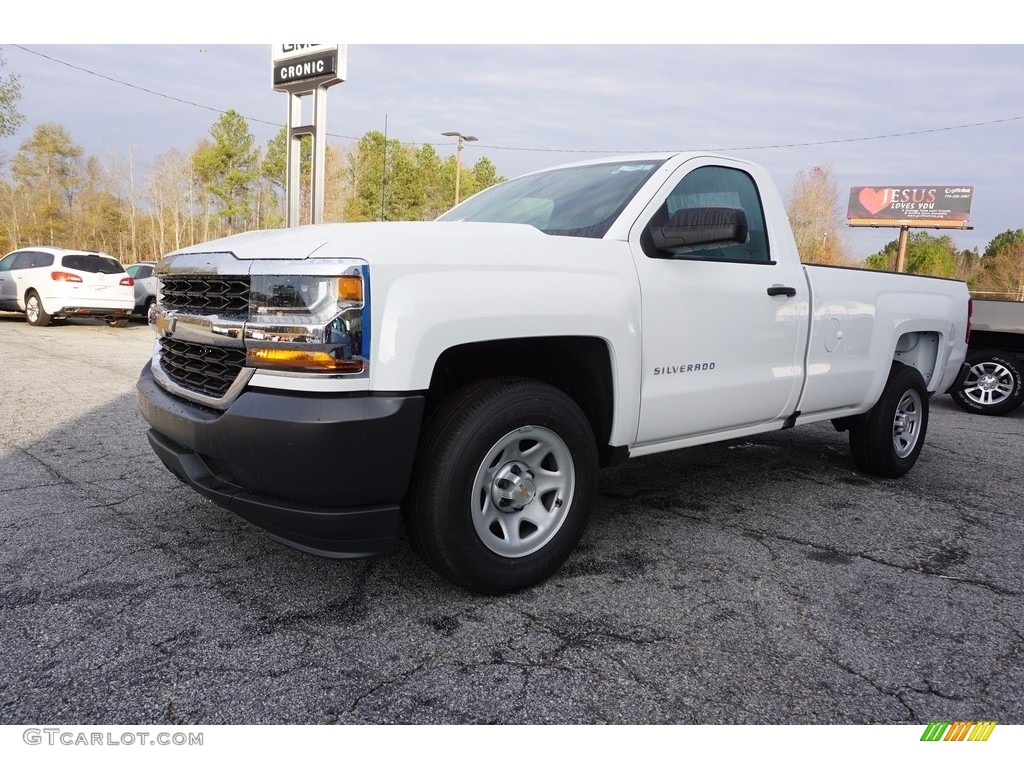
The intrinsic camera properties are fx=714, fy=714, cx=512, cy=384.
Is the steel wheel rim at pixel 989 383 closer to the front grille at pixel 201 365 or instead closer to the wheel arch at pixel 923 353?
the wheel arch at pixel 923 353

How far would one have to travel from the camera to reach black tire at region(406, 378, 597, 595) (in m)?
2.56

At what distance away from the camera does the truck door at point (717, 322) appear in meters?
3.18

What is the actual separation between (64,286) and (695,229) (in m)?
14.6

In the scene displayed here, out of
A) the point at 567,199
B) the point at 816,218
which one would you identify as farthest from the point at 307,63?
the point at 816,218

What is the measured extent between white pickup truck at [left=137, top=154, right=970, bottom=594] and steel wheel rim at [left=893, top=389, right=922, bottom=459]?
1333 millimetres

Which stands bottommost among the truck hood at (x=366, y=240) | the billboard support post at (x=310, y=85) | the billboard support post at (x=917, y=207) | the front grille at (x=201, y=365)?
the front grille at (x=201, y=365)

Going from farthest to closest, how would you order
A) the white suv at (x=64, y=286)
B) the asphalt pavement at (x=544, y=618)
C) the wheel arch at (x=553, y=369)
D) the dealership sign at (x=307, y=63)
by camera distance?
the white suv at (x=64, y=286), the dealership sign at (x=307, y=63), the wheel arch at (x=553, y=369), the asphalt pavement at (x=544, y=618)

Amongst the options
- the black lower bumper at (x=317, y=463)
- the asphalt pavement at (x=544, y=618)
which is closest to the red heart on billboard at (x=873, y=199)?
the asphalt pavement at (x=544, y=618)

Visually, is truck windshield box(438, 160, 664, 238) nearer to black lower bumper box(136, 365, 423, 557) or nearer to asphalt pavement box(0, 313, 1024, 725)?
black lower bumper box(136, 365, 423, 557)

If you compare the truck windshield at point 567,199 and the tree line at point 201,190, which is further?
the tree line at point 201,190

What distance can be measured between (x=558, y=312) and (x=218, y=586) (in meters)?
1.74

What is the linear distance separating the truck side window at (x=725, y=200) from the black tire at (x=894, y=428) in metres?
1.64

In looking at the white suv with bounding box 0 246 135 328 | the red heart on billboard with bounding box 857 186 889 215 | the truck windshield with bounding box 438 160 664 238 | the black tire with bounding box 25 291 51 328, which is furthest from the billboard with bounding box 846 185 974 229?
the truck windshield with bounding box 438 160 664 238

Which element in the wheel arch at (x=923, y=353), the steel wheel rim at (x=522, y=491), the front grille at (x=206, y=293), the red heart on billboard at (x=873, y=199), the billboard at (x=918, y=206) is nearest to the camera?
the front grille at (x=206, y=293)
